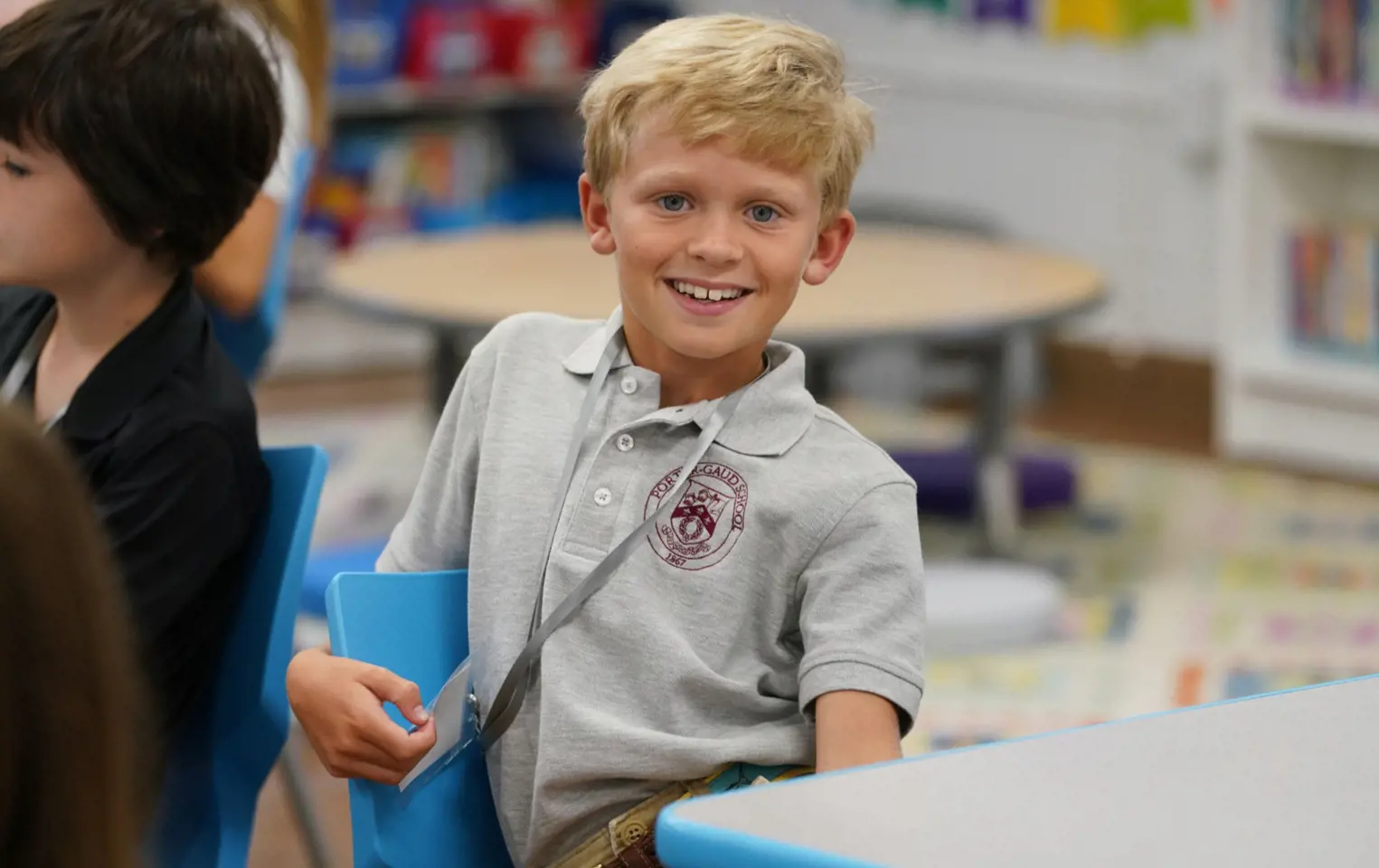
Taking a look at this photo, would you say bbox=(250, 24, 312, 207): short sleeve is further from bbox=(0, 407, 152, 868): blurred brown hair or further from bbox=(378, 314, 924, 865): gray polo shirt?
bbox=(0, 407, 152, 868): blurred brown hair

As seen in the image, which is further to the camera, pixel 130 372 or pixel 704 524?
pixel 130 372

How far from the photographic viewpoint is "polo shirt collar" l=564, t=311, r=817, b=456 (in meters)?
1.29

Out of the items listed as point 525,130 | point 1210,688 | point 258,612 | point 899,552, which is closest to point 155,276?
point 258,612

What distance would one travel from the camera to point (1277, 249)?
→ 4426mm

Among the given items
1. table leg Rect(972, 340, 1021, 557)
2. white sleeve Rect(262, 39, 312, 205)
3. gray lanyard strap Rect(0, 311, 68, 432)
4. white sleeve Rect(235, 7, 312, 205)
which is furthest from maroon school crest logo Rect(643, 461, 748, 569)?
table leg Rect(972, 340, 1021, 557)

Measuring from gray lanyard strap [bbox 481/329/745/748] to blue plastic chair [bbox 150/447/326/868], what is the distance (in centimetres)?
22

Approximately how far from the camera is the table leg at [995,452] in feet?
11.9

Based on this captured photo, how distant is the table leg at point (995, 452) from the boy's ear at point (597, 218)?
7.69ft

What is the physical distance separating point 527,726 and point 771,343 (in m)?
0.30

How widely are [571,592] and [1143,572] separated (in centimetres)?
256

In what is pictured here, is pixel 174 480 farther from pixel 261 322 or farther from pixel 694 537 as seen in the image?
pixel 261 322

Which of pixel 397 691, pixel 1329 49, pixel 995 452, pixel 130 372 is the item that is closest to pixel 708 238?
pixel 397 691

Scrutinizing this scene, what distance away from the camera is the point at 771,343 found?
1356 millimetres

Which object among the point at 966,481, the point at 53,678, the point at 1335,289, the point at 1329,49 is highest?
the point at 53,678
